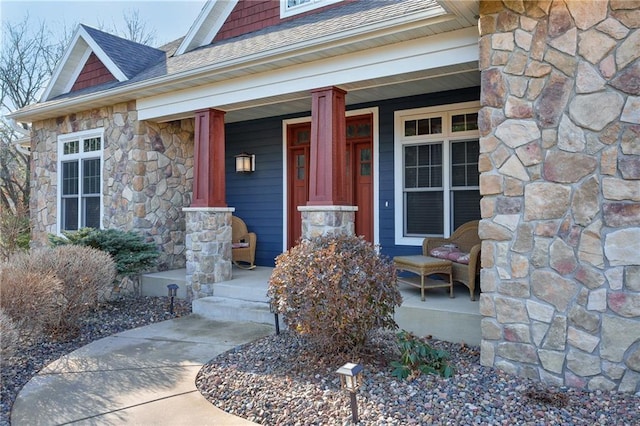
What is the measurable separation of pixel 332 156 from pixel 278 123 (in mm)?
2550

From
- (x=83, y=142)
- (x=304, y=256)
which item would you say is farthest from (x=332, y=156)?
(x=83, y=142)

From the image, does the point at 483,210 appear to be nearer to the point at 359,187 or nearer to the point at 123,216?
the point at 359,187

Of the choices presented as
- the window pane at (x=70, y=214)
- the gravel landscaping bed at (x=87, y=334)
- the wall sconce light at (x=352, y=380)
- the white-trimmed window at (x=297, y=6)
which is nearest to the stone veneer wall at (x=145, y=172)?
the window pane at (x=70, y=214)

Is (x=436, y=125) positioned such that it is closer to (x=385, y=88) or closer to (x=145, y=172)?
(x=385, y=88)

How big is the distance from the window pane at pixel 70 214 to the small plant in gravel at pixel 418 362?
6468 millimetres

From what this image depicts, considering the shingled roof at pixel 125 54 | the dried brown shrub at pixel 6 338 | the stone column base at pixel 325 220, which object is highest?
the shingled roof at pixel 125 54

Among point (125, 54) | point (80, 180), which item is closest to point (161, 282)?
point (80, 180)

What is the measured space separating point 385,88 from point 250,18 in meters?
2.96

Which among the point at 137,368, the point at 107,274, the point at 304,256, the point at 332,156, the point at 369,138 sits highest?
the point at 369,138

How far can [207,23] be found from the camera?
24.8ft

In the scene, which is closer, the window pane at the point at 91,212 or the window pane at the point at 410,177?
the window pane at the point at 410,177

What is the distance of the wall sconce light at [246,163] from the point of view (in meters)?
7.34

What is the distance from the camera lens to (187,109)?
6172mm

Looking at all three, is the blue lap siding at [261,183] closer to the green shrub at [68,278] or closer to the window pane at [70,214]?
the window pane at [70,214]
